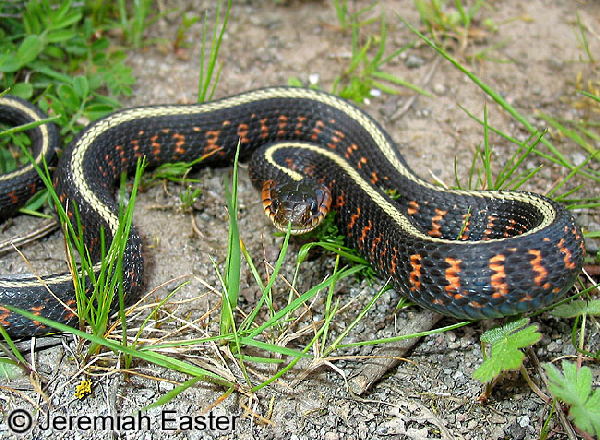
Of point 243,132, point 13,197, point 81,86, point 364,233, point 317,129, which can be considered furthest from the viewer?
point 317,129

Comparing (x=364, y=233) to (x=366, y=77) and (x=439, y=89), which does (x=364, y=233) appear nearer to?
(x=366, y=77)

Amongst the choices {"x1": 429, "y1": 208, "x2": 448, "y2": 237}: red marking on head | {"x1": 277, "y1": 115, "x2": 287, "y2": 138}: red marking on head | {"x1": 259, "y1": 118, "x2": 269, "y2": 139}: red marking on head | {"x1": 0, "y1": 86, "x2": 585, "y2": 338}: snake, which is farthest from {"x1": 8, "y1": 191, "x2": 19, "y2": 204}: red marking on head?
{"x1": 429, "y1": 208, "x2": 448, "y2": 237}: red marking on head

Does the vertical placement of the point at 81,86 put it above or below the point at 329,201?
below

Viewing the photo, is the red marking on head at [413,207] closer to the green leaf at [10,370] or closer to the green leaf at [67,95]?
the green leaf at [10,370]

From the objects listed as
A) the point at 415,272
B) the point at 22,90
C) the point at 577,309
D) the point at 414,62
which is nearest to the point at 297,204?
the point at 415,272

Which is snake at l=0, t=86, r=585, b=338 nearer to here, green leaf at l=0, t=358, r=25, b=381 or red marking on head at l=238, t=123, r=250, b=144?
red marking on head at l=238, t=123, r=250, b=144

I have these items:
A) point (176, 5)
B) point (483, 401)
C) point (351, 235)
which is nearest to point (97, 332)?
point (351, 235)

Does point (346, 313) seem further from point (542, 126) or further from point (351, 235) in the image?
point (542, 126)
